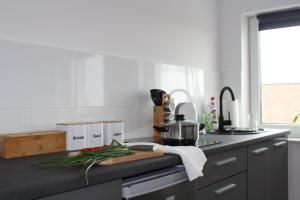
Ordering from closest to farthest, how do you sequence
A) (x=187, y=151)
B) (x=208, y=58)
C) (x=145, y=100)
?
(x=187, y=151)
(x=145, y=100)
(x=208, y=58)

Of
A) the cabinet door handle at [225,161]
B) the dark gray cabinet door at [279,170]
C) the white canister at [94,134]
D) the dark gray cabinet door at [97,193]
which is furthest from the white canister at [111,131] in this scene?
the dark gray cabinet door at [279,170]

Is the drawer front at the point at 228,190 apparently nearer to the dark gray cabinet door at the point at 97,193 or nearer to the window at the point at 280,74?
the dark gray cabinet door at the point at 97,193

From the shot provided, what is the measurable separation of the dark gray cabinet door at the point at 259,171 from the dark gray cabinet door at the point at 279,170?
3.5 inches

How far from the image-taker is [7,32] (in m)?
1.60

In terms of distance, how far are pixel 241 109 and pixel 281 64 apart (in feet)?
1.89

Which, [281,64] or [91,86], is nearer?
[91,86]

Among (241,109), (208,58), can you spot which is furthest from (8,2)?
(241,109)

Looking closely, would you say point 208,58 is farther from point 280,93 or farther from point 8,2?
point 8,2

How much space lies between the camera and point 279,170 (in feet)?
8.83

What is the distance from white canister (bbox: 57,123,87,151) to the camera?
5.37ft

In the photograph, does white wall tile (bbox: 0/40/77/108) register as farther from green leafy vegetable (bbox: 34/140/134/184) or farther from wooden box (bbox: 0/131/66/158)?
green leafy vegetable (bbox: 34/140/134/184)

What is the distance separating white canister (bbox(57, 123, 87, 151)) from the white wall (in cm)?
15

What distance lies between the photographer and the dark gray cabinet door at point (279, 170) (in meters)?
2.58

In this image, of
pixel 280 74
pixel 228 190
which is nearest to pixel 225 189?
pixel 228 190
